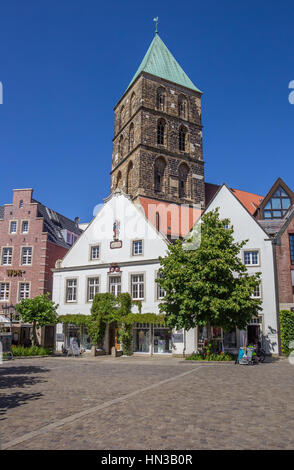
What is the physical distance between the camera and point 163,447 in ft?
21.2

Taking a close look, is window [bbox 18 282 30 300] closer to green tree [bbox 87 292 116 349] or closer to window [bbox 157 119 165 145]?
green tree [bbox 87 292 116 349]

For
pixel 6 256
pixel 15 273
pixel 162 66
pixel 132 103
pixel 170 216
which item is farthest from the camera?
pixel 162 66

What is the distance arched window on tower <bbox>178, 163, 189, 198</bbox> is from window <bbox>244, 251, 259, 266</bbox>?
26.3 metres

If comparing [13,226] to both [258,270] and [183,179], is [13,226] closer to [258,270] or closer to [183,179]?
[258,270]

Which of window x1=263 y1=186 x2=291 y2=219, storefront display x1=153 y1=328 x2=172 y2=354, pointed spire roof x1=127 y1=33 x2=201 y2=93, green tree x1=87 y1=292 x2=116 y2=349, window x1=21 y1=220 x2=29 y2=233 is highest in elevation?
pointed spire roof x1=127 y1=33 x2=201 y2=93

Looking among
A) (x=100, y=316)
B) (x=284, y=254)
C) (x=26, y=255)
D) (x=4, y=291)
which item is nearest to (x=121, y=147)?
(x=26, y=255)

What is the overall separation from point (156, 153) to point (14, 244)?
2400 cm

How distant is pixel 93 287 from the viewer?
32688 mm

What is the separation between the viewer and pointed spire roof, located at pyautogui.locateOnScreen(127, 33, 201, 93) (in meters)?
58.1

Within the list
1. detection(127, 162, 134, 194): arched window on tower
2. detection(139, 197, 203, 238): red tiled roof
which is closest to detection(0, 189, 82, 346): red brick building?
detection(139, 197, 203, 238): red tiled roof

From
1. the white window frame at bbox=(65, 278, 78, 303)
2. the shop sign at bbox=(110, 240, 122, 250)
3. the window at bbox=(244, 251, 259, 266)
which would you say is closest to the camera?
the window at bbox=(244, 251, 259, 266)

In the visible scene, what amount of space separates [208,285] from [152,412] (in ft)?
44.2

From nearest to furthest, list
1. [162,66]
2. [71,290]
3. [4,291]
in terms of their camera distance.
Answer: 1. [71,290]
2. [4,291]
3. [162,66]
